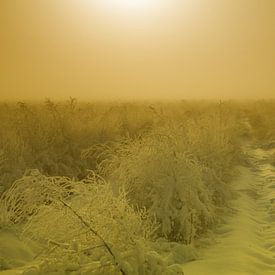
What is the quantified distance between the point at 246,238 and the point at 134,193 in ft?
2.82

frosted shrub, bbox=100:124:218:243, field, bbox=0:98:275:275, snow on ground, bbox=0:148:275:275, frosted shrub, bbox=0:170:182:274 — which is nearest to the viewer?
frosted shrub, bbox=0:170:182:274

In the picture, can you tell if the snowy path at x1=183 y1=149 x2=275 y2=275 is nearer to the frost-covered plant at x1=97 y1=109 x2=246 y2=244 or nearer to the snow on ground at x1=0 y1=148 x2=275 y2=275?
the snow on ground at x1=0 y1=148 x2=275 y2=275

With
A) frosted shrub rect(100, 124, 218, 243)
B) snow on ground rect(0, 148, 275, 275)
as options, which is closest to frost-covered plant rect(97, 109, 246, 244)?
frosted shrub rect(100, 124, 218, 243)

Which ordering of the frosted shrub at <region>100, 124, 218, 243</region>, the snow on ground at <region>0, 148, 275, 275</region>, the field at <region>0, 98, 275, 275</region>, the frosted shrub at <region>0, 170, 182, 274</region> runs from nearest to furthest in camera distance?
1. the frosted shrub at <region>0, 170, 182, 274</region>
2. the field at <region>0, 98, 275, 275</region>
3. the snow on ground at <region>0, 148, 275, 275</region>
4. the frosted shrub at <region>100, 124, 218, 243</region>

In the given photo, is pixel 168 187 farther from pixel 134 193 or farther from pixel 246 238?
pixel 246 238

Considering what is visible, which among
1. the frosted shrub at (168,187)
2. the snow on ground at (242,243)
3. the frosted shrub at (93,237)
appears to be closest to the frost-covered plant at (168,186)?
the frosted shrub at (168,187)

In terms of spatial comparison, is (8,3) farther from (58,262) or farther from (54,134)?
(58,262)

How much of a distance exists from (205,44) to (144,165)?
2656mm

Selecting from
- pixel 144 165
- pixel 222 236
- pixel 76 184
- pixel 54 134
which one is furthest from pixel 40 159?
pixel 76 184

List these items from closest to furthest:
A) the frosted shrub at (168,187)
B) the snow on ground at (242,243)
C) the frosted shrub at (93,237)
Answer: the frosted shrub at (93,237)
the snow on ground at (242,243)
the frosted shrub at (168,187)

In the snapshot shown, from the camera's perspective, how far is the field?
8.94 ft

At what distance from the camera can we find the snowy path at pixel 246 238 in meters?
3.29

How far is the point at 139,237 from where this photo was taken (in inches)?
109

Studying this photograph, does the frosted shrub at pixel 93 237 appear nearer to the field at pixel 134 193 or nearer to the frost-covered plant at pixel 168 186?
the field at pixel 134 193
